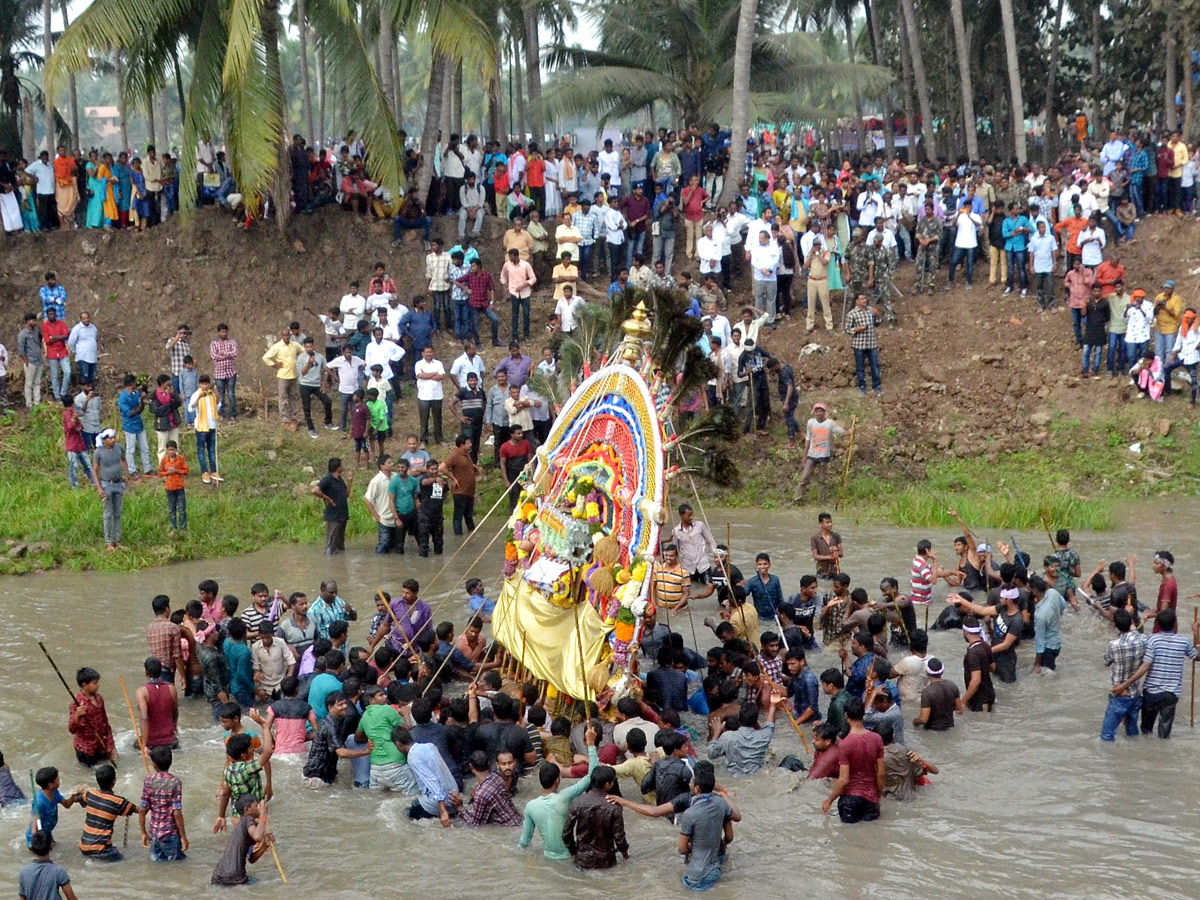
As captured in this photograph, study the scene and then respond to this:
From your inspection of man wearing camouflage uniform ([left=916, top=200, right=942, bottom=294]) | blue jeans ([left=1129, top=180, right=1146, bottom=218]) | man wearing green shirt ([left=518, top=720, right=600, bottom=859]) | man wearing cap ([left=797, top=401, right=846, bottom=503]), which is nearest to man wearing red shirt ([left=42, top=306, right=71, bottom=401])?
man wearing cap ([left=797, top=401, right=846, bottom=503])

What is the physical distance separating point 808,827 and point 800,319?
1447 centimetres

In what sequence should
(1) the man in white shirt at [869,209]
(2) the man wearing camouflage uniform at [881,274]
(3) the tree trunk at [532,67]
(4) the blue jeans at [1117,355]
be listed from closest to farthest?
(4) the blue jeans at [1117,355], (2) the man wearing camouflage uniform at [881,274], (1) the man in white shirt at [869,209], (3) the tree trunk at [532,67]

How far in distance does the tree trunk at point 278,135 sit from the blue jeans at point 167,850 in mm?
14488

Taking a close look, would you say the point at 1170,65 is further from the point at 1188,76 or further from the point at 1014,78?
the point at 1014,78

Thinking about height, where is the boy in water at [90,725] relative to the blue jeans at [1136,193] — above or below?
below

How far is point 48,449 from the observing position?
830 inches

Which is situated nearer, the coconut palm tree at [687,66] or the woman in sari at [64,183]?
the woman in sari at [64,183]

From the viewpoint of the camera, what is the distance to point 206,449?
804 inches

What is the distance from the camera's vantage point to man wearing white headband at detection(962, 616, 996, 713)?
13.2 metres

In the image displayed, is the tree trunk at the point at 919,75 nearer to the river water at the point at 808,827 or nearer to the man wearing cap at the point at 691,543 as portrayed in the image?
the man wearing cap at the point at 691,543

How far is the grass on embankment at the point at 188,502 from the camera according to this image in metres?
18.3

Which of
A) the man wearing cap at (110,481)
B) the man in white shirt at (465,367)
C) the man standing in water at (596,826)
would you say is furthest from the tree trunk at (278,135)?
the man standing in water at (596,826)

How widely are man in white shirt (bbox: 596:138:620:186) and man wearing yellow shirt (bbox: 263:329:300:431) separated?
746 centimetres

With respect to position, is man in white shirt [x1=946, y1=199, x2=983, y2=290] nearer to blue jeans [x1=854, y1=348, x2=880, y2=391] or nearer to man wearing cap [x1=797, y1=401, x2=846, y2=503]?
blue jeans [x1=854, y1=348, x2=880, y2=391]
